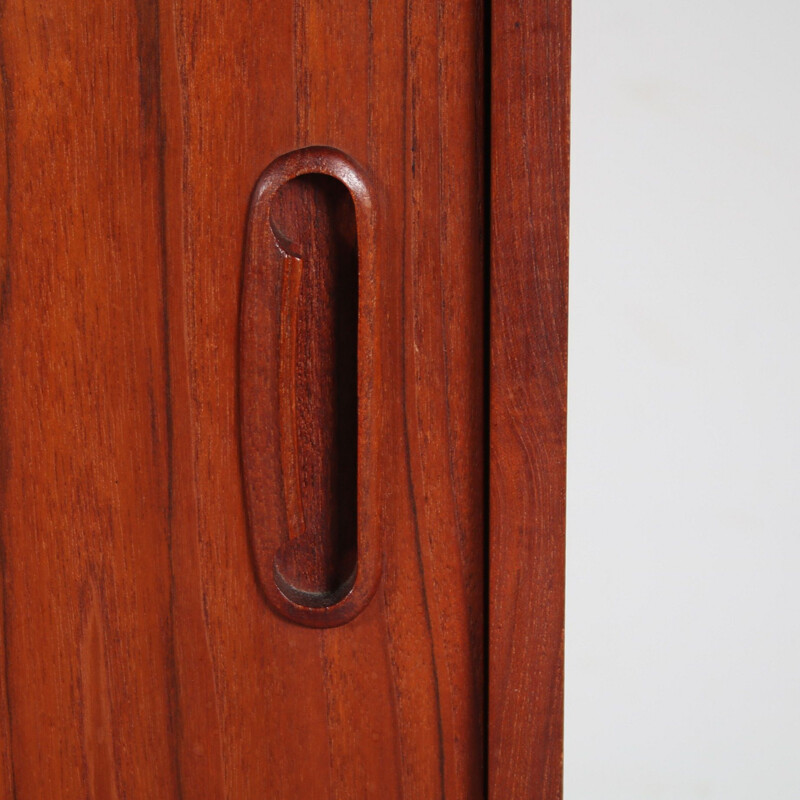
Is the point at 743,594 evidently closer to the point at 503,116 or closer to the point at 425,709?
the point at 425,709

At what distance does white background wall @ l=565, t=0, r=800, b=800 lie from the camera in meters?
0.79

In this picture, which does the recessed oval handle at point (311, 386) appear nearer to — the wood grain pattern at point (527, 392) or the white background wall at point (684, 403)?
the wood grain pattern at point (527, 392)

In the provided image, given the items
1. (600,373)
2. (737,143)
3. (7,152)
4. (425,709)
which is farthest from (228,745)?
(737,143)

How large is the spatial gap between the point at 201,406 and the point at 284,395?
0.06m

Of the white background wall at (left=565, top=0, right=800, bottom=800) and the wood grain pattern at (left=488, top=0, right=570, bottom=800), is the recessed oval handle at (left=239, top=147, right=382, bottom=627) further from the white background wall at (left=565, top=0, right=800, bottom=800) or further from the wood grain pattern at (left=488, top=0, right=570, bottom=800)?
the white background wall at (left=565, top=0, right=800, bottom=800)

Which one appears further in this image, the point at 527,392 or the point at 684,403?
the point at 684,403

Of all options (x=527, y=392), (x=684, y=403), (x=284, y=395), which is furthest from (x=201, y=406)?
(x=684, y=403)

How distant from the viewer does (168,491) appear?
51cm

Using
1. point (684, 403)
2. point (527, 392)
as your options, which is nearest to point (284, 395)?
point (527, 392)

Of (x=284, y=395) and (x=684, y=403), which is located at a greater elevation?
(x=684, y=403)

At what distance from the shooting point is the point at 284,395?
489 millimetres

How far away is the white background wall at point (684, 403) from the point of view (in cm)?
79

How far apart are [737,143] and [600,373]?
0.83 feet

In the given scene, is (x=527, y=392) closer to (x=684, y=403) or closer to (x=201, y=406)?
(x=201, y=406)
